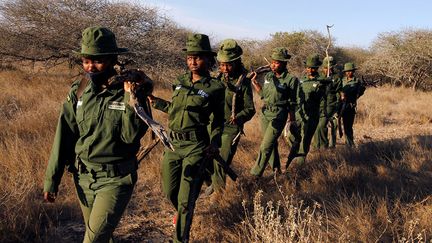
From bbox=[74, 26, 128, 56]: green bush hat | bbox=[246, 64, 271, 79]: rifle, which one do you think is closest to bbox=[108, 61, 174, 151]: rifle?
bbox=[74, 26, 128, 56]: green bush hat

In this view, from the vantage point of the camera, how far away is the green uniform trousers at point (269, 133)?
552cm

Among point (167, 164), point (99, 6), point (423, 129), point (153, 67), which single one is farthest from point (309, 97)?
point (99, 6)

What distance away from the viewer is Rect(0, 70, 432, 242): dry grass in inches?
142

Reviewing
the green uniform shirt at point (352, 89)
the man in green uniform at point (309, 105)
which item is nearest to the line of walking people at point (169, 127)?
the man in green uniform at point (309, 105)

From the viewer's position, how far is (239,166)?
643 centimetres

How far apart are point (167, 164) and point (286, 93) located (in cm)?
267

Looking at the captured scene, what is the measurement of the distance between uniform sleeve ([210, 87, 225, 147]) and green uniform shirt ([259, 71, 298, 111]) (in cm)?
199

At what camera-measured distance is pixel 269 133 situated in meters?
Result: 5.61

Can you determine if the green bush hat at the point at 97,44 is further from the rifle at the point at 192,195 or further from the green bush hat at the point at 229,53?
the green bush hat at the point at 229,53

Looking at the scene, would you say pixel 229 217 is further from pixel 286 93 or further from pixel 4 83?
pixel 4 83

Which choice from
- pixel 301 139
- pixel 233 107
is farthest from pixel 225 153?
pixel 301 139

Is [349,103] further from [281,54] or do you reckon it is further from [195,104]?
[195,104]

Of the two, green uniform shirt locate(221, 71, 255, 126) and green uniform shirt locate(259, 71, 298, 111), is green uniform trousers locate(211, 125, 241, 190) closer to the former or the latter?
green uniform shirt locate(221, 71, 255, 126)

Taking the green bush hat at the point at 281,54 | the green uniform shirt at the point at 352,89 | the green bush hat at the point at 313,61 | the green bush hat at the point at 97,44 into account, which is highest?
the green bush hat at the point at 97,44
